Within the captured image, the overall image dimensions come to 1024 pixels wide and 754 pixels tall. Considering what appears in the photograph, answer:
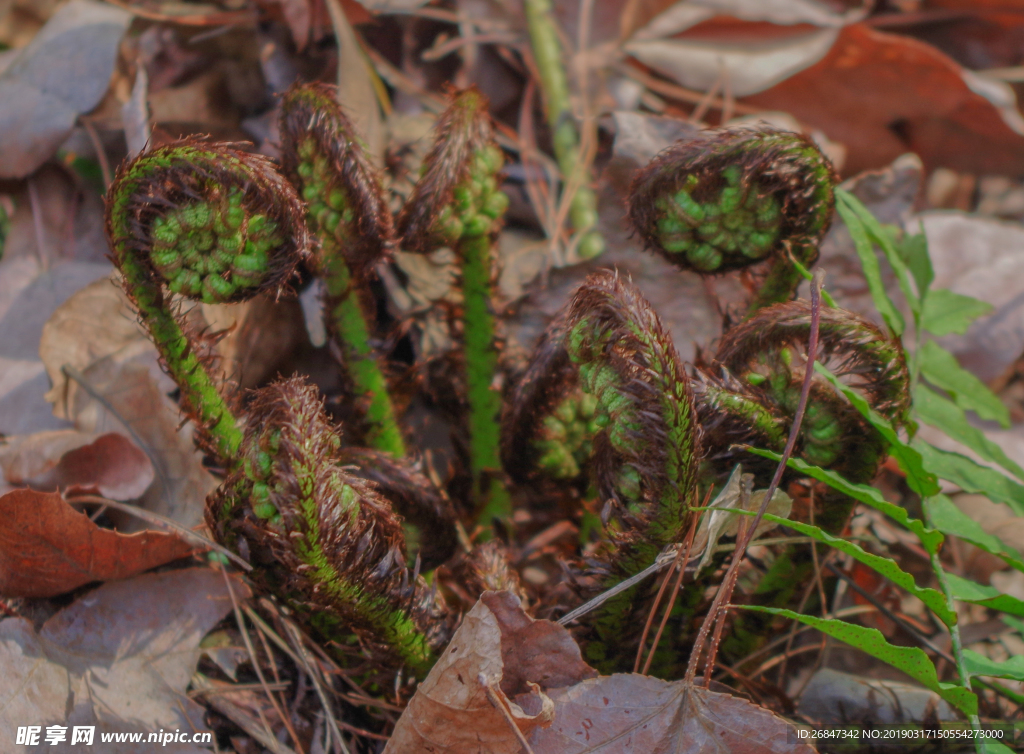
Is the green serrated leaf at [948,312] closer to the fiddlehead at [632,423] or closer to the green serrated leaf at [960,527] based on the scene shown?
the green serrated leaf at [960,527]

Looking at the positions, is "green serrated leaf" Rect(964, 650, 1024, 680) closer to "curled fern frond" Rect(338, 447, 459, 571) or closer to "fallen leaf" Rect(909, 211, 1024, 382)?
"curled fern frond" Rect(338, 447, 459, 571)

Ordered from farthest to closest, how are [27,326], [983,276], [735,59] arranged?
[735,59]
[983,276]
[27,326]

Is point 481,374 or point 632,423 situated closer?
point 632,423

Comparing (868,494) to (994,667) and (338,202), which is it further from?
(338,202)

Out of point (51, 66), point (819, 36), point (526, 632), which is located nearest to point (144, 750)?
point (526, 632)

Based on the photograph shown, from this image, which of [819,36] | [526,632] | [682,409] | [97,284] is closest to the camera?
[682,409]

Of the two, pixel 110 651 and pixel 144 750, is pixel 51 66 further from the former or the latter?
pixel 144 750

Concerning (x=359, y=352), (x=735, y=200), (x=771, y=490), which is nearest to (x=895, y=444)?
(x=771, y=490)
